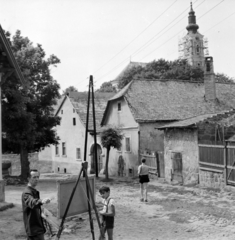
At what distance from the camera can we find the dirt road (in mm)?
9156

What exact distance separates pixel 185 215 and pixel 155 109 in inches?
630

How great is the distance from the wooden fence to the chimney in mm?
11621

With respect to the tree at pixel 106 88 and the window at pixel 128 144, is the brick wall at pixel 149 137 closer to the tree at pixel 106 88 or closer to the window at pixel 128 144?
the window at pixel 128 144

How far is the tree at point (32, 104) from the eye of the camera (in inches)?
822

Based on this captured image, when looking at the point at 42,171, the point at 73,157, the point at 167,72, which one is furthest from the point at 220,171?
the point at 167,72

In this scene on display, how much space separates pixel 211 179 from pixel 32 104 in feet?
40.4

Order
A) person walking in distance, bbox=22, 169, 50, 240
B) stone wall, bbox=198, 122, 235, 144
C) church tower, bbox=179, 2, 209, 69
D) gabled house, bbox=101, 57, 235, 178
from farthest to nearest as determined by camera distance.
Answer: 1. church tower, bbox=179, 2, 209, 69
2. gabled house, bbox=101, 57, 235, 178
3. stone wall, bbox=198, 122, 235, 144
4. person walking in distance, bbox=22, 169, 50, 240

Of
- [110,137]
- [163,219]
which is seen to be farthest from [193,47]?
[163,219]

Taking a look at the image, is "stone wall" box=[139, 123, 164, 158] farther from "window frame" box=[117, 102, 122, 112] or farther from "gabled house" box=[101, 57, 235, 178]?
"window frame" box=[117, 102, 122, 112]

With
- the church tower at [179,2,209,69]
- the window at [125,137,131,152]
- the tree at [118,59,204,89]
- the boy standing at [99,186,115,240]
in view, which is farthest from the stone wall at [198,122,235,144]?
the church tower at [179,2,209,69]

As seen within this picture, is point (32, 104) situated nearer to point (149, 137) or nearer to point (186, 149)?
point (149, 137)

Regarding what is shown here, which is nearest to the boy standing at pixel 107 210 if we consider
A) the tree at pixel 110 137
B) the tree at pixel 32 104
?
the tree at pixel 32 104

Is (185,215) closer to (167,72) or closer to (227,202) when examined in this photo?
(227,202)

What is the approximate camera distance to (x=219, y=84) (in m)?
32.5
